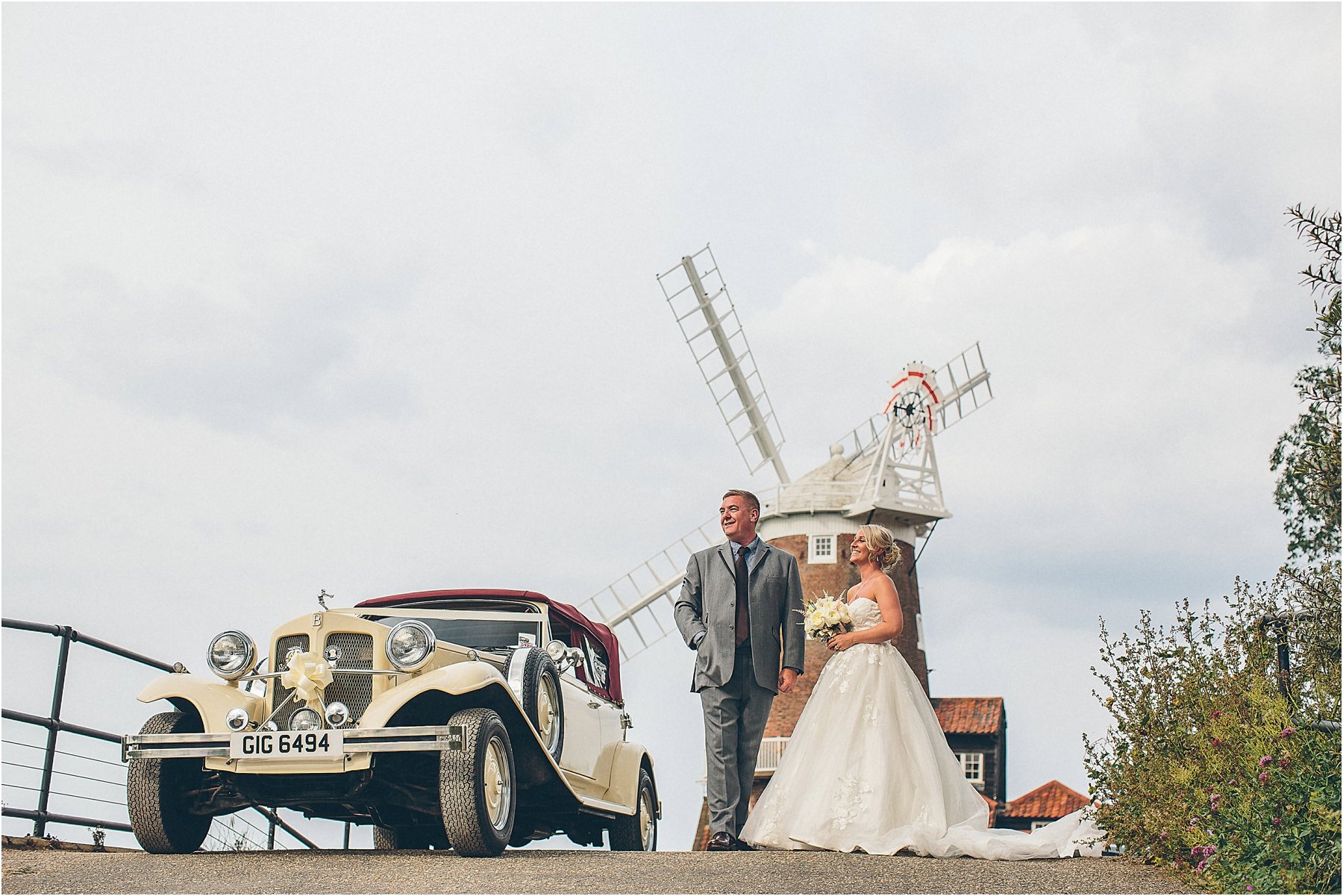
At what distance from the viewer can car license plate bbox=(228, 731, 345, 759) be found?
27.7 feet

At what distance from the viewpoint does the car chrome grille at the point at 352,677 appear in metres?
9.15

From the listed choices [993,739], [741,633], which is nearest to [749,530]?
[741,633]

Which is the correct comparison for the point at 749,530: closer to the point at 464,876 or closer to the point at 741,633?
the point at 741,633

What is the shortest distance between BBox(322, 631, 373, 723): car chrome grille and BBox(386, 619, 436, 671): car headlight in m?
0.25

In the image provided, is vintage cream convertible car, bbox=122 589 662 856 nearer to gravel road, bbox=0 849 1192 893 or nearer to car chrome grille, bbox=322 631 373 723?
car chrome grille, bbox=322 631 373 723

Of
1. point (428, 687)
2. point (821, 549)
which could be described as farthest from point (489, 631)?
point (821, 549)

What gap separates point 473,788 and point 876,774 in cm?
271

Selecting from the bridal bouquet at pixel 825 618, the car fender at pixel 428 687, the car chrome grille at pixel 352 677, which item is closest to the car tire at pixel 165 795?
the car chrome grille at pixel 352 677

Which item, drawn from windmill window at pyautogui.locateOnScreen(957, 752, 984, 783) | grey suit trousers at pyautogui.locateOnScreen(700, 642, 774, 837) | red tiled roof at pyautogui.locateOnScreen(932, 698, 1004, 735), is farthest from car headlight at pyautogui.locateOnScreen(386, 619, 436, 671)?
windmill window at pyautogui.locateOnScreen(957, 752, 984, 783)

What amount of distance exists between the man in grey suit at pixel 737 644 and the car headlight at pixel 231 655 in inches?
108

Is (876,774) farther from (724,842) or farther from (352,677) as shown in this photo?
(352,677)

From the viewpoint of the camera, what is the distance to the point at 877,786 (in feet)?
30.8

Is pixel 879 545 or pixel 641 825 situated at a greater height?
pixel 879 545

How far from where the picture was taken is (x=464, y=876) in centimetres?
741
